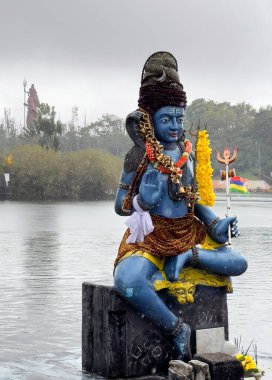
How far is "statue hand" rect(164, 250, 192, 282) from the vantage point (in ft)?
20.7

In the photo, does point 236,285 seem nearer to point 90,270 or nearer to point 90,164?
point 90,270

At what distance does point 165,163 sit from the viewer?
6.47 meters

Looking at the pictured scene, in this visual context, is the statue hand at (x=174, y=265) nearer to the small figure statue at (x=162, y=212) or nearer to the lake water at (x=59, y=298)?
the small figure statue at (x=162, y=212)

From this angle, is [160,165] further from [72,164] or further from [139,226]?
[72,164]

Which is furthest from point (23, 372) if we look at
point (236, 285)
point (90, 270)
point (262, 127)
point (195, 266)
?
point (262, 127)

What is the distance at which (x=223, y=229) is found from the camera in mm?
6613

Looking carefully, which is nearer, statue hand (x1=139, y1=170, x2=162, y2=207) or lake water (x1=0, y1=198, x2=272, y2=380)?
statue hand (x1=139, y1=170, x2=162, y2=207)

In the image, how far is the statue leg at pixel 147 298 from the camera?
6.16 meters

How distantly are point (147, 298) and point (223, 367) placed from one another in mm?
898

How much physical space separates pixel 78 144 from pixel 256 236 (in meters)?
Answer: 77.5

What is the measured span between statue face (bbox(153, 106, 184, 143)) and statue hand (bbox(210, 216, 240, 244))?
70 cm

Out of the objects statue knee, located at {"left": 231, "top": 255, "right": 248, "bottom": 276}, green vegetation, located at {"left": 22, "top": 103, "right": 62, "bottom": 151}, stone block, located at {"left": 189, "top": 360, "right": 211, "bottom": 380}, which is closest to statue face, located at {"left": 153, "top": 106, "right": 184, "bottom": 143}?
statue knee, located at {"left": 231, "top": 255, "right": 248, "bottom": 276}

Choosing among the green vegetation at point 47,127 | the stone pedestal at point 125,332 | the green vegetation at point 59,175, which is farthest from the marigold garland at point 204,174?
the green vegetation at point 47,127

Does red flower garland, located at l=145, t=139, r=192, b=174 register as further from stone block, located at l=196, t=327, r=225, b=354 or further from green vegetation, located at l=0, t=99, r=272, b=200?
green vegetation, located at l=0, t=99, r=272, b=200
